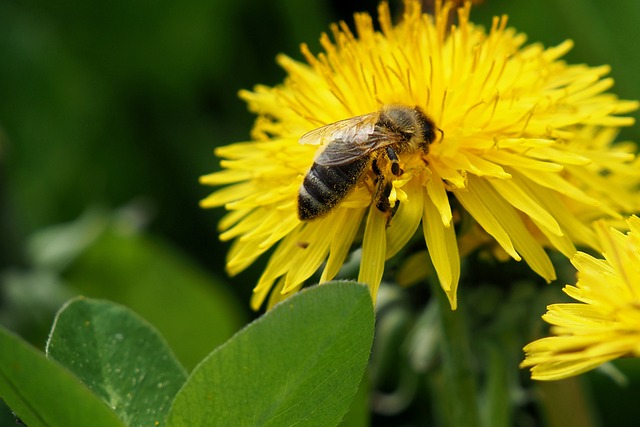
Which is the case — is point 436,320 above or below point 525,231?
below

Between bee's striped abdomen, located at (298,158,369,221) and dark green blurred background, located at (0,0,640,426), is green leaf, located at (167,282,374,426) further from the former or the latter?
dark green blurred background, located at (0,0,640,426)

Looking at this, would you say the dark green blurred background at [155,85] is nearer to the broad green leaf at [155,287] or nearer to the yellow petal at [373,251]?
the broad green leaf at [155,287]

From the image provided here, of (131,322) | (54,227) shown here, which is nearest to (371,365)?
(131,322)

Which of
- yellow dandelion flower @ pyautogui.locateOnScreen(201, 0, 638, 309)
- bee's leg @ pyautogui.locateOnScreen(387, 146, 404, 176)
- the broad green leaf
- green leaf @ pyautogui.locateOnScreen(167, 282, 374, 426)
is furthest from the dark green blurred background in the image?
green leaf @ pyautogui.locateOnScreen(167, 282, 374, 426)

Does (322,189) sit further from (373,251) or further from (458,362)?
(458,362)

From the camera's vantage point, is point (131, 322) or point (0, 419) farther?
point (0, 419)

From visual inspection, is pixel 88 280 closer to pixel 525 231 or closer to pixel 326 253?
pixel 326 253

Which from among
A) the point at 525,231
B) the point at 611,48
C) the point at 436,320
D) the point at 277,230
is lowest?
the point at 611,48
